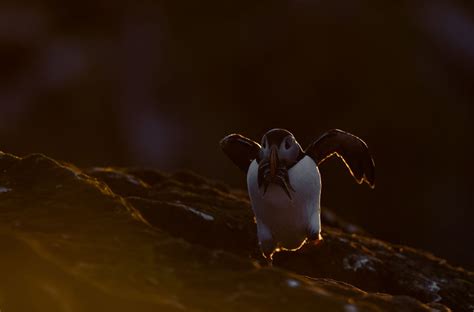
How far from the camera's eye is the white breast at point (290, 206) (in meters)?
7.63

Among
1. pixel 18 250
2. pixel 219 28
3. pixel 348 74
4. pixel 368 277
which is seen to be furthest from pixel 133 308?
pixel 219 28

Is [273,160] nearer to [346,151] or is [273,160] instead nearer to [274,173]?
[274,173]

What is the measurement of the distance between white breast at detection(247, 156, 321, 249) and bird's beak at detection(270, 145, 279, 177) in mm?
156

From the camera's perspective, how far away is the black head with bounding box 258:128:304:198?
748cm

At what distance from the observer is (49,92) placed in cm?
3262

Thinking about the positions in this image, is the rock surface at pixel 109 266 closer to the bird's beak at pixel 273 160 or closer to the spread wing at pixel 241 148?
the bird's beak at pixel 273 160

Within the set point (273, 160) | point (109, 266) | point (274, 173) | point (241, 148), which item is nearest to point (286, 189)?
point (274, 173)

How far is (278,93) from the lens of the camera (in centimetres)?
2873

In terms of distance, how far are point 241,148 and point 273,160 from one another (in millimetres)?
911

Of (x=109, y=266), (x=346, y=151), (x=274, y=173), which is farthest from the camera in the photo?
(x=346, y=151)

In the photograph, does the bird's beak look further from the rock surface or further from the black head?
the rock surface

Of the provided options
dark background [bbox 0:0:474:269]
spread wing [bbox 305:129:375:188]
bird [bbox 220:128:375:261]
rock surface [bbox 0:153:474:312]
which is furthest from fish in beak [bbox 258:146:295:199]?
dark background [bbox 0:0:474:269]

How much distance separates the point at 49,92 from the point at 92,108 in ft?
6.50

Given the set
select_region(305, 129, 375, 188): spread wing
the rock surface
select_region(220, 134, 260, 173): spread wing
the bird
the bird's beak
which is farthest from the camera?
select_region(220, 134, 260, 173): spread wing
